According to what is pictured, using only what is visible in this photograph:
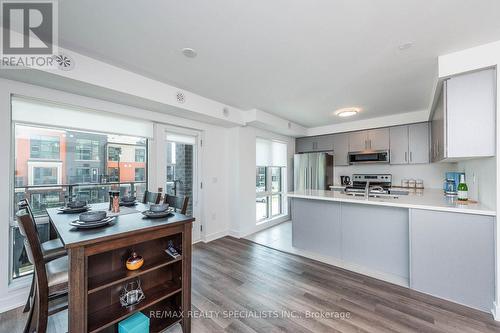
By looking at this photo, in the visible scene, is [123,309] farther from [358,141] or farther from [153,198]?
[358,141]

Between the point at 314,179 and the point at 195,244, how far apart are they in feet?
10.3

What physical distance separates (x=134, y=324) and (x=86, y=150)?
86.7 inches

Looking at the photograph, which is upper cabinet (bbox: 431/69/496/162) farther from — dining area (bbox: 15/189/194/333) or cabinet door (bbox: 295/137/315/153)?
cabinet door (bbox: 295/137/315/153)

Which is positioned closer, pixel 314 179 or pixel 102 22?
pixel 102 22

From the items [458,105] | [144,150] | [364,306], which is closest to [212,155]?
[144,150]

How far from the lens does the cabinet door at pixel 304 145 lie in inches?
218

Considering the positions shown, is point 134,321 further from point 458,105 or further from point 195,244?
point 458,105

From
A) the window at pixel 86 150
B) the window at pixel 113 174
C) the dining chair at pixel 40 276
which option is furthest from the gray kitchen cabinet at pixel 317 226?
the window at pixel 86 150

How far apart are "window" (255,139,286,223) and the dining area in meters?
3.00

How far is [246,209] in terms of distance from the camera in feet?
13.8

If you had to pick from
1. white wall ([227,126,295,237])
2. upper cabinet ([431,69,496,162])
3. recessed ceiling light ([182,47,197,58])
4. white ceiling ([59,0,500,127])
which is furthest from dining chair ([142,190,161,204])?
upper cabinet ([431,69,496,162])

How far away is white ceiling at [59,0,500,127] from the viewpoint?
1510 millimetres

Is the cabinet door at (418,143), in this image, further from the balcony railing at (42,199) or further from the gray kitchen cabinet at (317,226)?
the balcony railing at (42,199)

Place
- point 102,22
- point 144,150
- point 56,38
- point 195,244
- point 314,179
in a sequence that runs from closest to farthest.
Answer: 1. point 102,22
2. point 56,38
3. point 144,150
4. point 195,244
5. point 314,179
